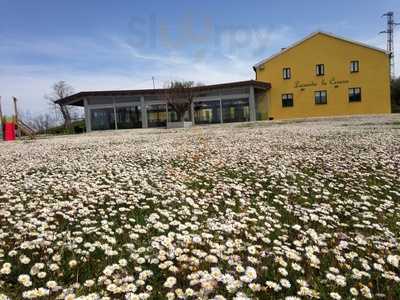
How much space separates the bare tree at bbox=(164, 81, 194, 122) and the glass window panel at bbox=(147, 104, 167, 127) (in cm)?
329

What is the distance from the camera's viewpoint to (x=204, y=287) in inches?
91.1

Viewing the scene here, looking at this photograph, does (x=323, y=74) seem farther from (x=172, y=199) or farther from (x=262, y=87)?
(x=172, y=199)

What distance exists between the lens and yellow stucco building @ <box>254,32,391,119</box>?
142 ft

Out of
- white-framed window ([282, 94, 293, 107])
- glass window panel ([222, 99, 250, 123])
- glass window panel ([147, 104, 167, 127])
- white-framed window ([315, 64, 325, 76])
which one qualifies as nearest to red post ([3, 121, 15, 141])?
glass window panel ([147, 104, 167, 127])

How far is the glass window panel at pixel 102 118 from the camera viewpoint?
42.9 meters

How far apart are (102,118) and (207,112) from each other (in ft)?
45.8

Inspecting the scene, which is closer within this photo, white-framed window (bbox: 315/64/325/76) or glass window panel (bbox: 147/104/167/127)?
glass window panel (bbox: 147/104/167/127)

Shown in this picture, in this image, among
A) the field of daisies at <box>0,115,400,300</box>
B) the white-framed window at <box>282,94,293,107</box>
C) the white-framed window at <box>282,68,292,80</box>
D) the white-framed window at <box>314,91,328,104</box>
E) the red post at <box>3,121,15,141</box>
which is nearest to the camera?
the field of daisies at <box>0,115,400,300</box>

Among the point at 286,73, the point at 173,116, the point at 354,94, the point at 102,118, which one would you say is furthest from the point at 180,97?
the point at 354,94

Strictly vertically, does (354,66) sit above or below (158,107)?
above

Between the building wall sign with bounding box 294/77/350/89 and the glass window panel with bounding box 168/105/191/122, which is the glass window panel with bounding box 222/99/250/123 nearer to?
the glass window panel with bounding box 168/105/191/122

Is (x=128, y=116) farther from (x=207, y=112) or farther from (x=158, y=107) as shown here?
(x=207, y=112)

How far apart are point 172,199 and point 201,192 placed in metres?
0.69

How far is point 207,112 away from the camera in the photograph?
43.4m
